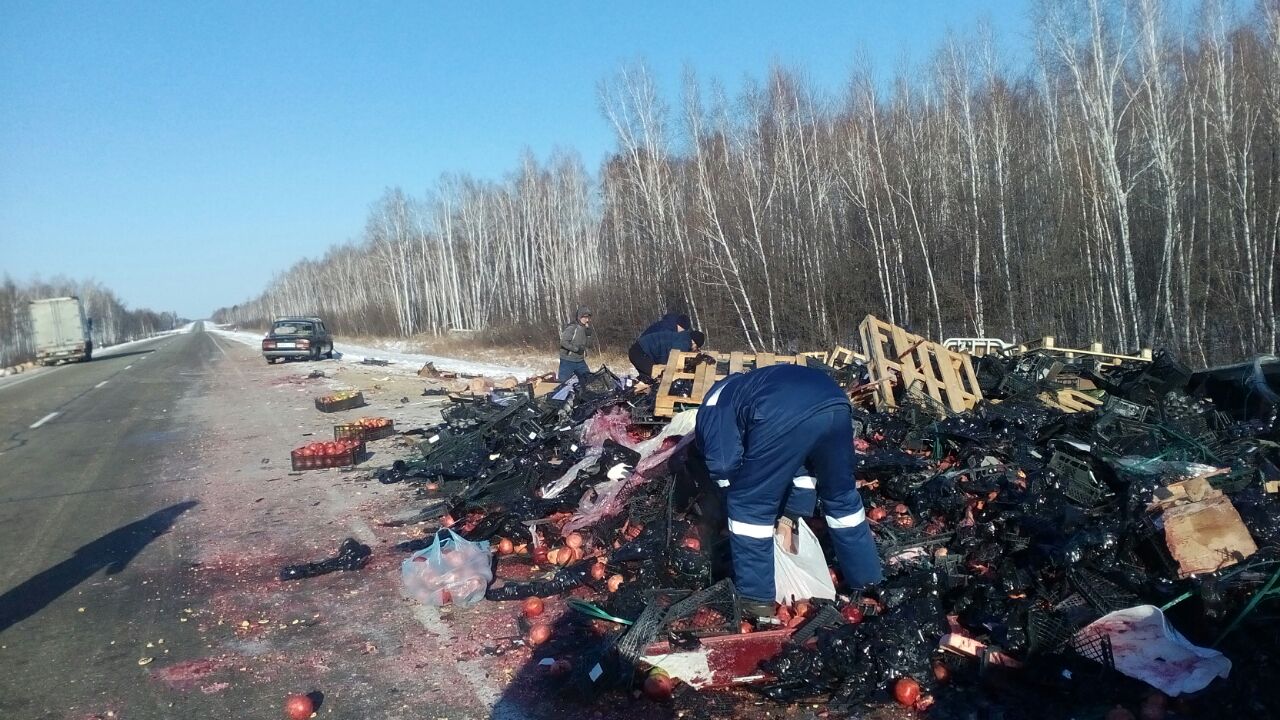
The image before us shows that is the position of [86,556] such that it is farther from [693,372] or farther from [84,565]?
[693,372]

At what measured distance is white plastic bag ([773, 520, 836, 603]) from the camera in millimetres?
4738

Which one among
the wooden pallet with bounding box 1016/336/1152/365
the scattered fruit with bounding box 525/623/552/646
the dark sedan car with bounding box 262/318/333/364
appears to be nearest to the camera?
the scattered fruit with bounding box 525/623/552/646

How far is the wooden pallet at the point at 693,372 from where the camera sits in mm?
8625

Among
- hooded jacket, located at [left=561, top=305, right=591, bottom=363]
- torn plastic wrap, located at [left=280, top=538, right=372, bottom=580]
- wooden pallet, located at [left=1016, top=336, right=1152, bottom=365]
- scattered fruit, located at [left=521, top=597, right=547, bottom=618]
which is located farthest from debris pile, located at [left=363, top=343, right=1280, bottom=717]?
hooded jacket, located at [left=561, top=305, right=591, bottom=363]

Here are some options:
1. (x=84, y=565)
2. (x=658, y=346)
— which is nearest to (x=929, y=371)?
(x=658, y=346)

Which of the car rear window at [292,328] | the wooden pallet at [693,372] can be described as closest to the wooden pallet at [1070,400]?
the wooden pallet at [693,372]

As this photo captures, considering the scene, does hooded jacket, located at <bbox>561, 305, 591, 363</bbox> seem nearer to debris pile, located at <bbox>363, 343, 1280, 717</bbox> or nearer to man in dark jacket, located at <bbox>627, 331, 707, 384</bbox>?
man in dark jacket, located at <bbox>627, 331, 707, 384</bbox>

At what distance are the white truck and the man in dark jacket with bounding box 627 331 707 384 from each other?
129ft

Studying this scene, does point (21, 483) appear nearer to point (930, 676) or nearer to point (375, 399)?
point (375, 399)

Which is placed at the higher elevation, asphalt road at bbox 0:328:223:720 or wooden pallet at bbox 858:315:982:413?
wooden pallet at bbox 858:315:982:413

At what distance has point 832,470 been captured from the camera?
4676 millimetres

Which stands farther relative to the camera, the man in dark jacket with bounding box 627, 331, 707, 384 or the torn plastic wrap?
the man in dark jacket with bounding box 627, 331, 707, 384

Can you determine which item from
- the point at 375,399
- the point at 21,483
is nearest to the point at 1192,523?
the point at 21,483

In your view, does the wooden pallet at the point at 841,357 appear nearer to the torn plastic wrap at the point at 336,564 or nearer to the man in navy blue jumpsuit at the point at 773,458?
the man in navy blue jumpsuit at the point at 773,458
